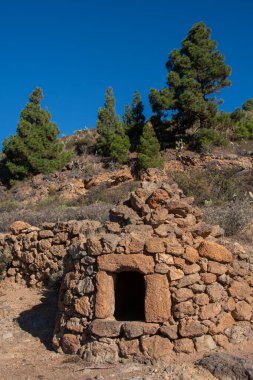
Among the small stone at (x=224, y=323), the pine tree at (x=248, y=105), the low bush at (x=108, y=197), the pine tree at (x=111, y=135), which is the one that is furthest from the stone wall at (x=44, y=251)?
the pine tree at (x=248, y=105)

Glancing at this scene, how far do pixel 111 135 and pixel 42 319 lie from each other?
54.6 ft

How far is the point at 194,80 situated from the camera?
20.9 metres

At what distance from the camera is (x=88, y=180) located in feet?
64.5

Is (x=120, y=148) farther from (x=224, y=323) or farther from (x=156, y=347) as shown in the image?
(x=156, y=347)

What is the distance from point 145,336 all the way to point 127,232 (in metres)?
1.37

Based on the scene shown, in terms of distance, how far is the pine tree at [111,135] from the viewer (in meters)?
20.7

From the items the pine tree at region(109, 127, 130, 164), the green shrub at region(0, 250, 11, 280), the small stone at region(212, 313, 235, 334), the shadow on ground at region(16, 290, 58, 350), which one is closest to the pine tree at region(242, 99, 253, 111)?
the pine tree at region(109, 127, 130, 164)

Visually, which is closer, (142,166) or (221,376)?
(221,376)

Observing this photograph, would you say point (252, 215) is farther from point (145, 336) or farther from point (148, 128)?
point (148, 128)

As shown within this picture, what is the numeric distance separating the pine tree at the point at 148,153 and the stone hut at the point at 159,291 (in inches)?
484

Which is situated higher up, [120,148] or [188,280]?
[120,148]

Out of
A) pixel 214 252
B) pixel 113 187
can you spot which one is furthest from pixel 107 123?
pixel 214 252

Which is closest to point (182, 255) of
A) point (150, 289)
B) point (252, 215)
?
point (150, 289)

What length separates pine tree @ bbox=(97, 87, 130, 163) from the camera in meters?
20.7
